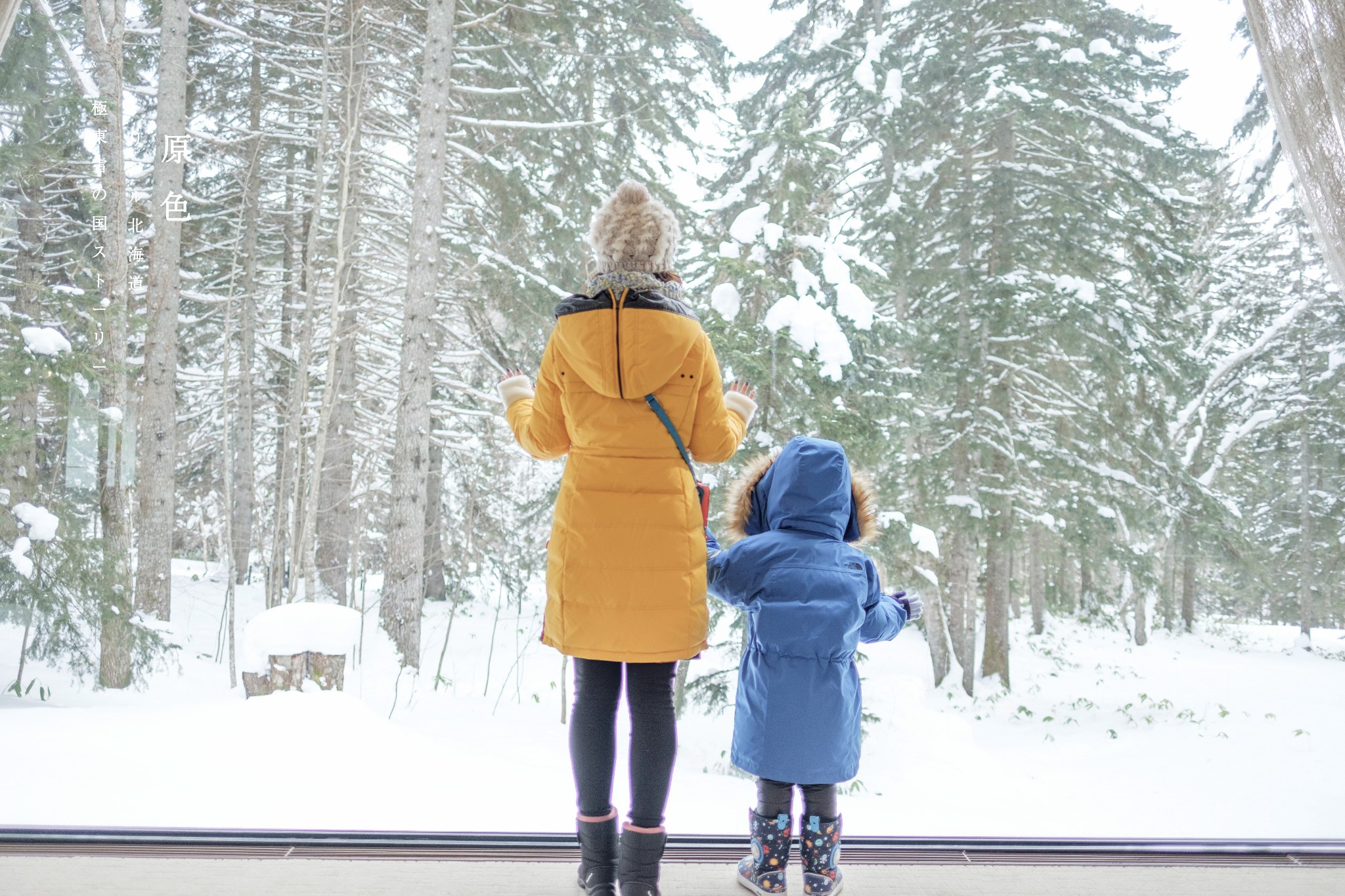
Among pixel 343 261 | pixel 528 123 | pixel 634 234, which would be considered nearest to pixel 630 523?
pixel 634 234

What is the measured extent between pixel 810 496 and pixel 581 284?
3540mm

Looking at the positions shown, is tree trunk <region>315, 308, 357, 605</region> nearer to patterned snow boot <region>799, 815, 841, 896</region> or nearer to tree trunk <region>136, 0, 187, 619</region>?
tree trunk <region>136, 0, 187, 619</region>

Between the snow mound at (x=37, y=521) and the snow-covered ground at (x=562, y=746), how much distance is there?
430mm

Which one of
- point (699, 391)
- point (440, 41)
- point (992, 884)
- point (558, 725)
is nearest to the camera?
point (699, 391)

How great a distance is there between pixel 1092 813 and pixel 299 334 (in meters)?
4.95

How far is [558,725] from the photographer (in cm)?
383

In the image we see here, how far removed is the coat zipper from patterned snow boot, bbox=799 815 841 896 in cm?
83

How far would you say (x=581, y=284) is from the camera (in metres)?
4.74

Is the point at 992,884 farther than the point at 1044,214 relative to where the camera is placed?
No

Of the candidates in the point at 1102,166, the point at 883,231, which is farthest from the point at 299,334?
the point at 1102,166

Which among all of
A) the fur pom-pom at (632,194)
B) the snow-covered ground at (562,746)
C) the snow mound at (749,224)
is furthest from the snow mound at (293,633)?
the snow mound at (749,224)

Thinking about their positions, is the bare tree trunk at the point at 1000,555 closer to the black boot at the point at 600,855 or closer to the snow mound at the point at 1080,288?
the snow mound at the point at 1080,288

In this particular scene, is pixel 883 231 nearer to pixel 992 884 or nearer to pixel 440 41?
pixel 440 41

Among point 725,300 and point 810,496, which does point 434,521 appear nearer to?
point 725,300
